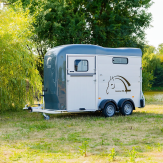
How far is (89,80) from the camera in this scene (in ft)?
37.9

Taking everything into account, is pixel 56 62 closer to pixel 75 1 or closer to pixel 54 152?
pixel 54 152

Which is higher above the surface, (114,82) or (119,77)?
(119,77)

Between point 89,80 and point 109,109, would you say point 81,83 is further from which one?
point 109,109

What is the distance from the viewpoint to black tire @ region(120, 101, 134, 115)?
12320 millimetres

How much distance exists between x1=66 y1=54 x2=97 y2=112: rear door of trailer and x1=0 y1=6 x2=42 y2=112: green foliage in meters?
2.77

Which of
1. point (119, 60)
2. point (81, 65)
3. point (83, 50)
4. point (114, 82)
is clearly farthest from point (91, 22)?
point (81, 65)

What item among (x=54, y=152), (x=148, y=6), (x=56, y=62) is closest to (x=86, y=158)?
(x=54, y=152)

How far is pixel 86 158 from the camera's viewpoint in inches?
219

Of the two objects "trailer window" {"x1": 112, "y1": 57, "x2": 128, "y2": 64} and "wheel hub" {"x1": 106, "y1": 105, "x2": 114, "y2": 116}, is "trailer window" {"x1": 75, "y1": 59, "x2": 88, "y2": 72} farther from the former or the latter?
"wheel hub" {"x1": 106, "y1": 105, "x2": 114, "y2": 116}

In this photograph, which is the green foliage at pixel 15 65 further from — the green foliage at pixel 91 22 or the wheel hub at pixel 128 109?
the green foliage at pixel 91 22

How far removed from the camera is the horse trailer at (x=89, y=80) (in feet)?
36.6

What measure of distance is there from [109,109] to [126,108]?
963 mm

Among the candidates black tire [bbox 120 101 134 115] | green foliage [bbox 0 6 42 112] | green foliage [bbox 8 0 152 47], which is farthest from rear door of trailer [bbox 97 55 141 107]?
green foliage [bbox 8 0 152 47]

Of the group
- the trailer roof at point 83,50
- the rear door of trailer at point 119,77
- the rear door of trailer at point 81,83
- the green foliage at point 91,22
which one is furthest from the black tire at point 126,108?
the green foliage at point 91,22
